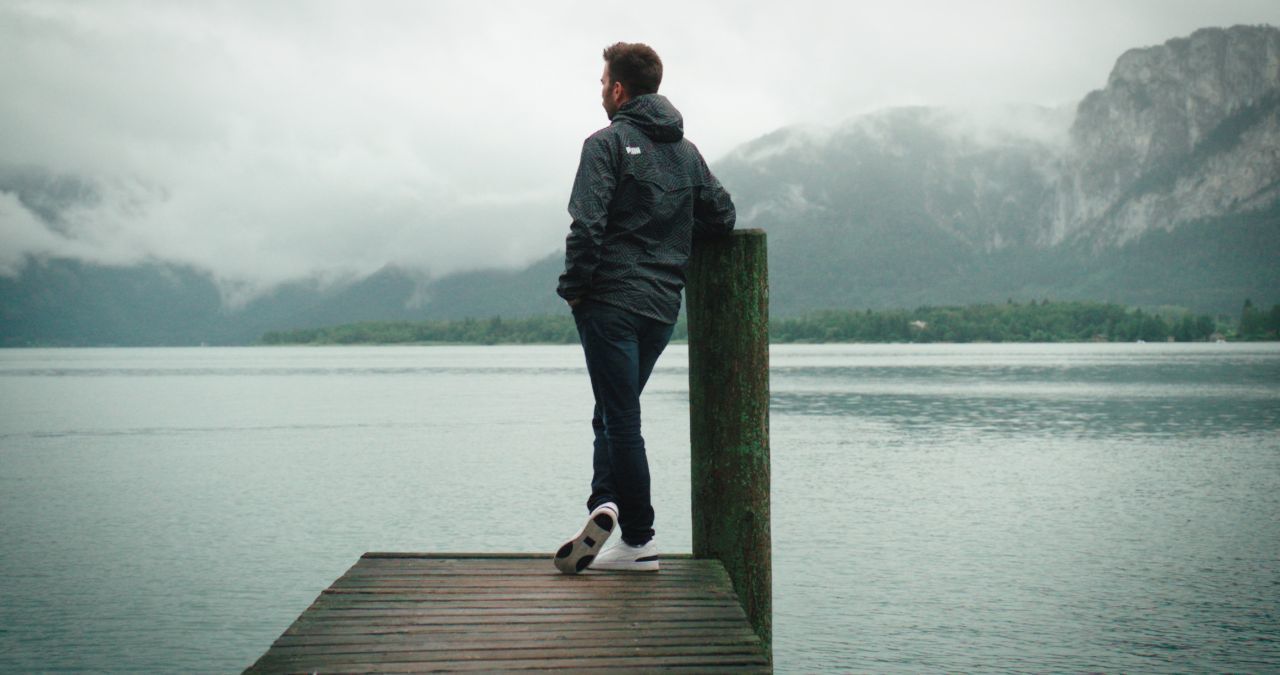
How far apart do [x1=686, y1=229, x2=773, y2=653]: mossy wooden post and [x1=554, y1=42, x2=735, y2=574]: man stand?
0.28 meters

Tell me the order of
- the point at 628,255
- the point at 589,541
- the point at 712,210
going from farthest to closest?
1. the point at 712,210
2. the point at 589,541
3. the point at 628,255

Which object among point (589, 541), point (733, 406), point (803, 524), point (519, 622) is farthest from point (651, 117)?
point (803, 524)

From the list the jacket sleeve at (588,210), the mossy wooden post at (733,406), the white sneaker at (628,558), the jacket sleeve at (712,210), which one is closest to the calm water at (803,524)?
the mossy wooden post at (733,406)

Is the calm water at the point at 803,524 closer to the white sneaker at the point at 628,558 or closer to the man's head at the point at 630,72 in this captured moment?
the white sneaker at the point at 628,558

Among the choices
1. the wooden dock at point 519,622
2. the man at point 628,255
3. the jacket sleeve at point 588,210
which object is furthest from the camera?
the man at point 628,255

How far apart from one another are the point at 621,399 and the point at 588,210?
1.10 m

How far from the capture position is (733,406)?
7.07 meters

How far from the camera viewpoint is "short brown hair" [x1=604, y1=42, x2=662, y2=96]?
6.66m

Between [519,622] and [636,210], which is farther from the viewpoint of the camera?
[636,210]

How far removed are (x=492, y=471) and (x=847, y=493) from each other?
9798 mm

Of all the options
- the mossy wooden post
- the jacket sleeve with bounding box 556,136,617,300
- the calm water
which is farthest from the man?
the calm water

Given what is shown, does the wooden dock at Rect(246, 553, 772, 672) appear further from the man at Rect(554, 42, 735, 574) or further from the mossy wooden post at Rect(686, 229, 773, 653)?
the man at Rect(554, 42, 735, 574)

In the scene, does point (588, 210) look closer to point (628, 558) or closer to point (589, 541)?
point (589, 541)

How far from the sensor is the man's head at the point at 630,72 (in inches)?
262
